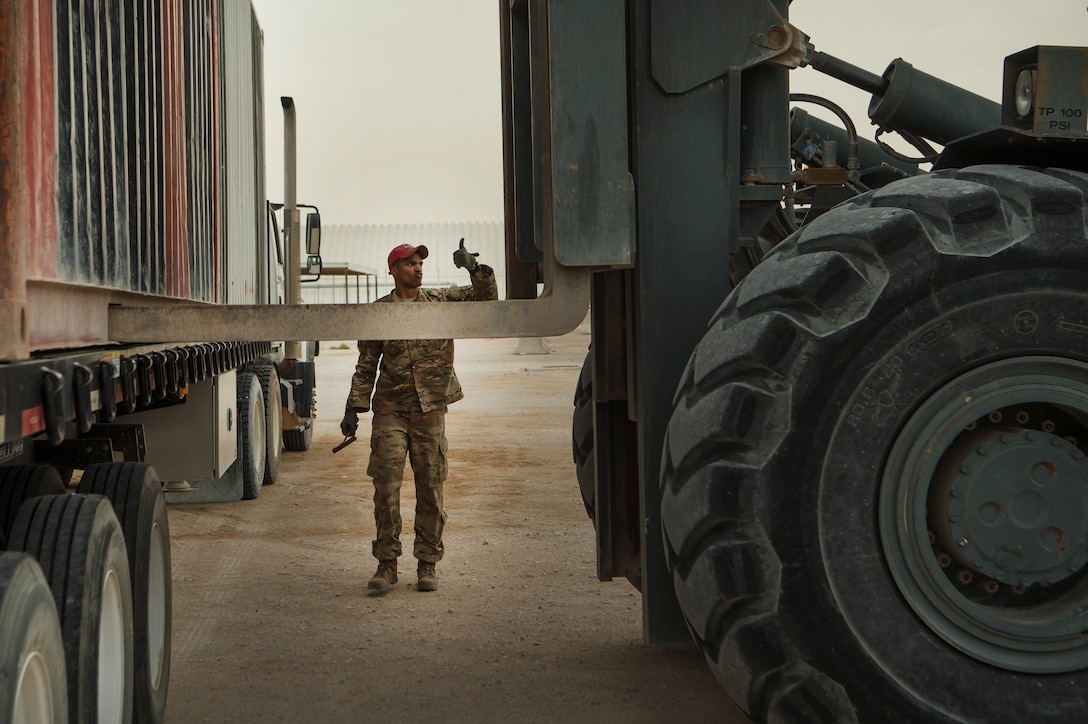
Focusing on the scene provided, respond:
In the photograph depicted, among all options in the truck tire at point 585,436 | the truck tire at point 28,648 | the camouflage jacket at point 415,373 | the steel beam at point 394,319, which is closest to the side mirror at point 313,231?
the camouflage jacket at point 415,373

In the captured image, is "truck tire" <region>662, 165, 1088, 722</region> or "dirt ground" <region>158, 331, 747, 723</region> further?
"dirt ground" <region>158, 331, 747, 723</region>

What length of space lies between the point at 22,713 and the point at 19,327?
2.74 ft

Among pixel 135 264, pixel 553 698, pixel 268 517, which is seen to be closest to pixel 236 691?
pixel 553 698

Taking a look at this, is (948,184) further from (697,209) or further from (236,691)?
(236,691)

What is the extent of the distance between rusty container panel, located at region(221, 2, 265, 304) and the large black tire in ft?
10.3

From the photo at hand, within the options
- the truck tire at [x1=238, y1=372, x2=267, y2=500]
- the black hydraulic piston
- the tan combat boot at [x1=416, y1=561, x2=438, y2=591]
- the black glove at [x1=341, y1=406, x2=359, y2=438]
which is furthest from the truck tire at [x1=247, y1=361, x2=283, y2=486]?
the black hydraulic piston

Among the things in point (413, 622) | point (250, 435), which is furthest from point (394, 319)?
point (250, 435)

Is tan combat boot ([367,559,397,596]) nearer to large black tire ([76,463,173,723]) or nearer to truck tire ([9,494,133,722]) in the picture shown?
large black tire ([76,463,173,723])

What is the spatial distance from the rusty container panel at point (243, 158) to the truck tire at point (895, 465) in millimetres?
5068

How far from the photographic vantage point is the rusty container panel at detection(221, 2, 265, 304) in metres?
7.41

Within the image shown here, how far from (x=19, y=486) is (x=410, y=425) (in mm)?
3602

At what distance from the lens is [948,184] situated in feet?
9.67

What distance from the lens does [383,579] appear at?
22.2 feet

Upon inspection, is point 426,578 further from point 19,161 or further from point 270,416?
point 270,416
